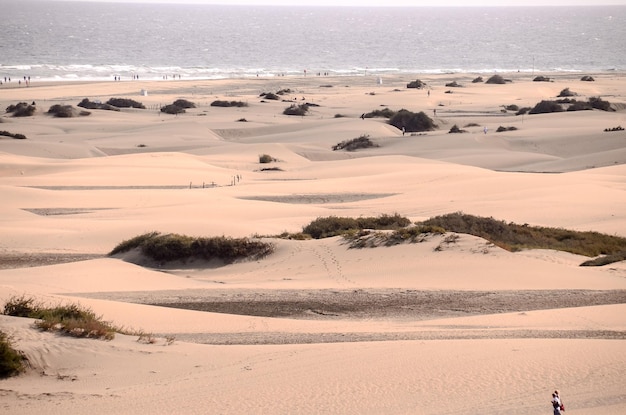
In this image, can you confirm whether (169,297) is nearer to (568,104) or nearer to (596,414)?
(596,414)

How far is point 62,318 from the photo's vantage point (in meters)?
10.7

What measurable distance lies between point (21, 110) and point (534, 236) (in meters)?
36.5

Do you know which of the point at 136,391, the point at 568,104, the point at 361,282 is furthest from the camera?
the point at 568,104

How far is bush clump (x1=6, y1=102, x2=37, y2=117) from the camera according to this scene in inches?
1928

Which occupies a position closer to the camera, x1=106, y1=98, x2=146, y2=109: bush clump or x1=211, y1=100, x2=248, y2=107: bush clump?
x1=211, y1=100, x2=248, y2=107: bush clump

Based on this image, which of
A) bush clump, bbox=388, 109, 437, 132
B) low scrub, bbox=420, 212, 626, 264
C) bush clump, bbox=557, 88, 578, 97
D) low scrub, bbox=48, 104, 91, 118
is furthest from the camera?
bush clump, bbox=557, 88, 578, 97

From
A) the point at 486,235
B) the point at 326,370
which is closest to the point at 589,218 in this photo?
the point at 486,235

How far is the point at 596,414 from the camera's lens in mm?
7777

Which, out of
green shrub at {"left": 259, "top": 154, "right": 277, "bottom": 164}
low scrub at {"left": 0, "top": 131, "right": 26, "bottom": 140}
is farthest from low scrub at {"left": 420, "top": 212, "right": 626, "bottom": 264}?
low scrub at {"left": 0, "top": 131, "right": 26, "bottom": 140}

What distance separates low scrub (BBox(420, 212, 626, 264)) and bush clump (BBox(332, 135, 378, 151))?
71.1 ft

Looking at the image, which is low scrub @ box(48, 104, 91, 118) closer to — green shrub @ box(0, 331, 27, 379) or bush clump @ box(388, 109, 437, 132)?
bush clump @ box(388, 109, 437, 132)

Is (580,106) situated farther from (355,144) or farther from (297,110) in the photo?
(355,144)

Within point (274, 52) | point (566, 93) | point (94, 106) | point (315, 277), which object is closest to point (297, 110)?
point (94, 106)

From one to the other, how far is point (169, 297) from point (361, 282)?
3.24 meters
